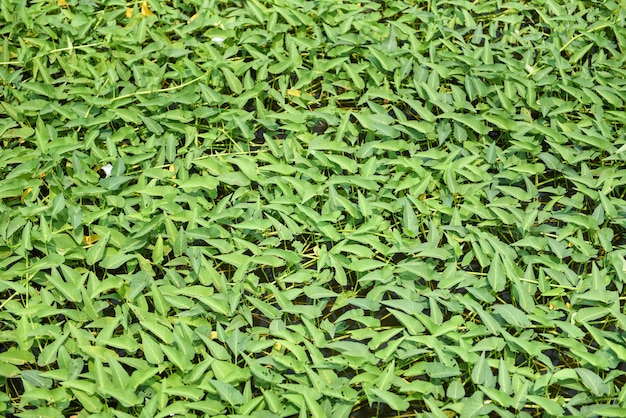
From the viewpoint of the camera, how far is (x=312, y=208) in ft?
8.57

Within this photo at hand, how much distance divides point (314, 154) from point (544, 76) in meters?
1.02

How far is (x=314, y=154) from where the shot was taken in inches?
106

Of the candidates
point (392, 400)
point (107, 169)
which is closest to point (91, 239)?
point (107, 169)

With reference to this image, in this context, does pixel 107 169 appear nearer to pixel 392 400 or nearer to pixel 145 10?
pixel 145 10

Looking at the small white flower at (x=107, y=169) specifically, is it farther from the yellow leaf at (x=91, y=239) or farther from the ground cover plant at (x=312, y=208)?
the yellow leaf at (x=91, y=239)

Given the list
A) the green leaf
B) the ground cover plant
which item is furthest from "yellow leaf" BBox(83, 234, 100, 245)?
the green leaf

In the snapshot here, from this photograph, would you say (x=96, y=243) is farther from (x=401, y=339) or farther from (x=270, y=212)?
(x=401, y=339)

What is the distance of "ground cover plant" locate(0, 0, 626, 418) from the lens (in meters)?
2.14

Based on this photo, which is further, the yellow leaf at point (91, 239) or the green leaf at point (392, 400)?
the yellow leaf at point (91, 239)

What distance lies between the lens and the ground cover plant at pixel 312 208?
84.1 inches

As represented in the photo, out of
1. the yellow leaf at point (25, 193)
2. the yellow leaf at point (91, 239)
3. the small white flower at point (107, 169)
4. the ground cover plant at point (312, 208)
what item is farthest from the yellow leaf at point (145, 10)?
the yellow leaf at point (91, 239)

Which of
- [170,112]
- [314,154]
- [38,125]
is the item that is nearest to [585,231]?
[314,154]

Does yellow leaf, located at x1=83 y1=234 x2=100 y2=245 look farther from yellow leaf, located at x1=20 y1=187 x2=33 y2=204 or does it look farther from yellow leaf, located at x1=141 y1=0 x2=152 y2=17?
yellow leaf, located at x1=141 y1=0 x2=152 y2=17

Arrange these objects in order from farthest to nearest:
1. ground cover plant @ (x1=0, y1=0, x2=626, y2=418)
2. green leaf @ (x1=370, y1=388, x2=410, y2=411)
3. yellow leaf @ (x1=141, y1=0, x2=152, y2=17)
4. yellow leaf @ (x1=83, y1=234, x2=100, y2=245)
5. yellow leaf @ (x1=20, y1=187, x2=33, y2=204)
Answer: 1. yellow leaf @ (x1=141, y1=0, x2=152, y2=17)
2. yellow leaf @ (x1=20, y1=187, x2=33, y2=204)
3. yellow leaf @ (x1=83, y1=234, x2=100, y2=245)
4. ground cover plant @ (x1=0, y1=0, x2=626, y2=418)
5. green leaf @ (x1=370, y1=388, x2=410, y2=411)
